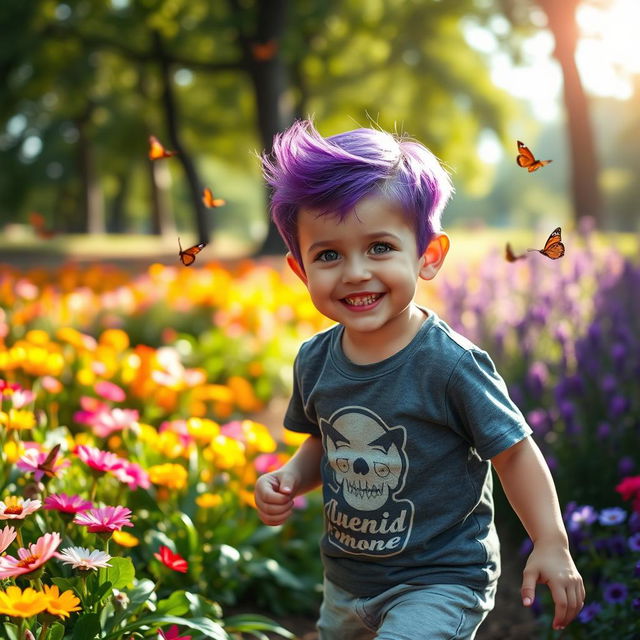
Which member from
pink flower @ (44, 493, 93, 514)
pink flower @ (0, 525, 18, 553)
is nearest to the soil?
pink flower @ (44, 493, 93, 514)

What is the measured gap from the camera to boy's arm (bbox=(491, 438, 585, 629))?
166cm

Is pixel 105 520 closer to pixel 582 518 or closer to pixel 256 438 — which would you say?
pixel 256 438

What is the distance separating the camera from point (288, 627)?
9.30ft

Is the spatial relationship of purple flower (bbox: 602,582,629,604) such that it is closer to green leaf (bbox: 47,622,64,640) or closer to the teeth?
the teeth

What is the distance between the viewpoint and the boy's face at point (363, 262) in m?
1.75

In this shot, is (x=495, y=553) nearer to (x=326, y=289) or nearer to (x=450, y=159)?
(x=326, y=289)

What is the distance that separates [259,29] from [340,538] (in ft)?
43.3

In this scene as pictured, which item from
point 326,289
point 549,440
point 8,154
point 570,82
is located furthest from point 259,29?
point 8,154

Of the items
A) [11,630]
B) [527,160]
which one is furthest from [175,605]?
[527,160]

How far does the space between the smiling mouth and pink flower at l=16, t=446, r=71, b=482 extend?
2.36ft

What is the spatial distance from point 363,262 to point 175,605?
0.94 metres

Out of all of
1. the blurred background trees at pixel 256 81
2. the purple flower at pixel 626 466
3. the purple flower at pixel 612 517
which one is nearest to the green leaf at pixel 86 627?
the purple flower at pixel 612 517

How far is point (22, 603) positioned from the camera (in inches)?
54.9

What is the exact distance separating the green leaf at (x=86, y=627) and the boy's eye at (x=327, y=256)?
84cm
